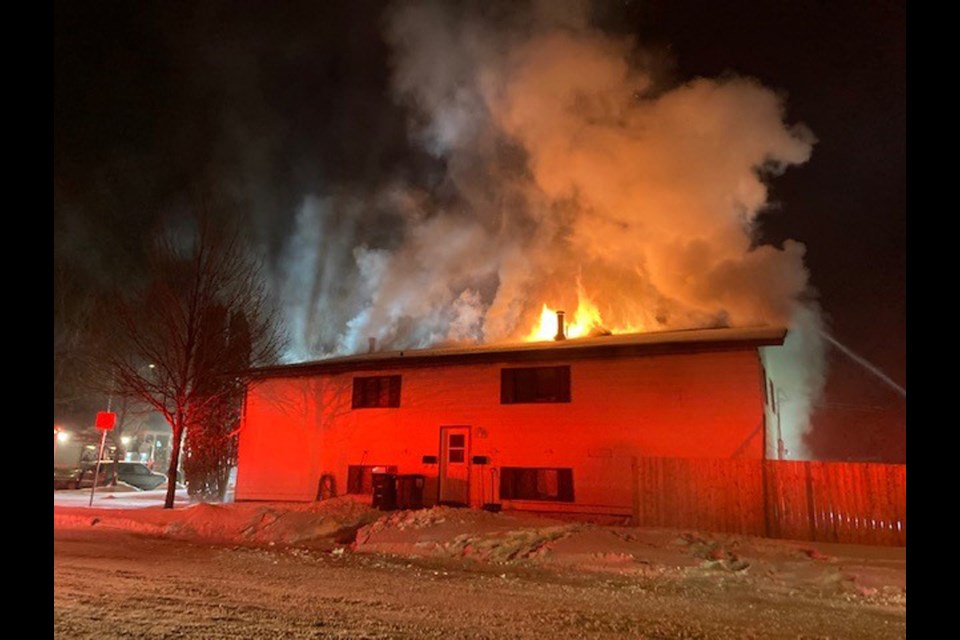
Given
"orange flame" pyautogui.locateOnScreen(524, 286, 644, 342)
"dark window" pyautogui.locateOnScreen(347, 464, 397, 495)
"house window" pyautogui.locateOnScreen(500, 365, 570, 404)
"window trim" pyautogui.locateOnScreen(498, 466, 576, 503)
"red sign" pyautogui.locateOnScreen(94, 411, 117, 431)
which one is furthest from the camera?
"orange flame" pyautogui.locateOnScreen(524, 286, 644, 342)

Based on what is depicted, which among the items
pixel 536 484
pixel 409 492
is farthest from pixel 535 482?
pixel 409 492

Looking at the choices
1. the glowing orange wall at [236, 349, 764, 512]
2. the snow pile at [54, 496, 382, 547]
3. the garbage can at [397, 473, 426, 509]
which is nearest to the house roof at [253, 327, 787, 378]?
the glowing orange wall at [236, 349, 764, 512]

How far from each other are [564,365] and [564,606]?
983 centimetres

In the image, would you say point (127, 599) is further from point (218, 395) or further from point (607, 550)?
point (218, 395)

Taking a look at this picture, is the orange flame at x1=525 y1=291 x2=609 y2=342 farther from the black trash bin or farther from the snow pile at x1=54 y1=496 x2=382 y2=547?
the snow pile at x1=54 y1=496 x2=382 y2=547

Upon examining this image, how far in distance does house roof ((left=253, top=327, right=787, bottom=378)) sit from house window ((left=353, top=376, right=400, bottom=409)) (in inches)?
13.8

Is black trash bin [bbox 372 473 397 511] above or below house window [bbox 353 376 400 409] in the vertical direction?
below

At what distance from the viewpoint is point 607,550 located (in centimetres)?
1048

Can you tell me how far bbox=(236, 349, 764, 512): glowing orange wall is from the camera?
48.9 ft

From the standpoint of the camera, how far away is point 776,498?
42.7ft

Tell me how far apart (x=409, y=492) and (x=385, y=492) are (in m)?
0.63

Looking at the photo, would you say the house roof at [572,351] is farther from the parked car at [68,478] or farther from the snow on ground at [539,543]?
the parked car at [68,478]

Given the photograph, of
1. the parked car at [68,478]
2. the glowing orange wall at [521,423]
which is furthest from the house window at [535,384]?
the parked car at [68,478]
